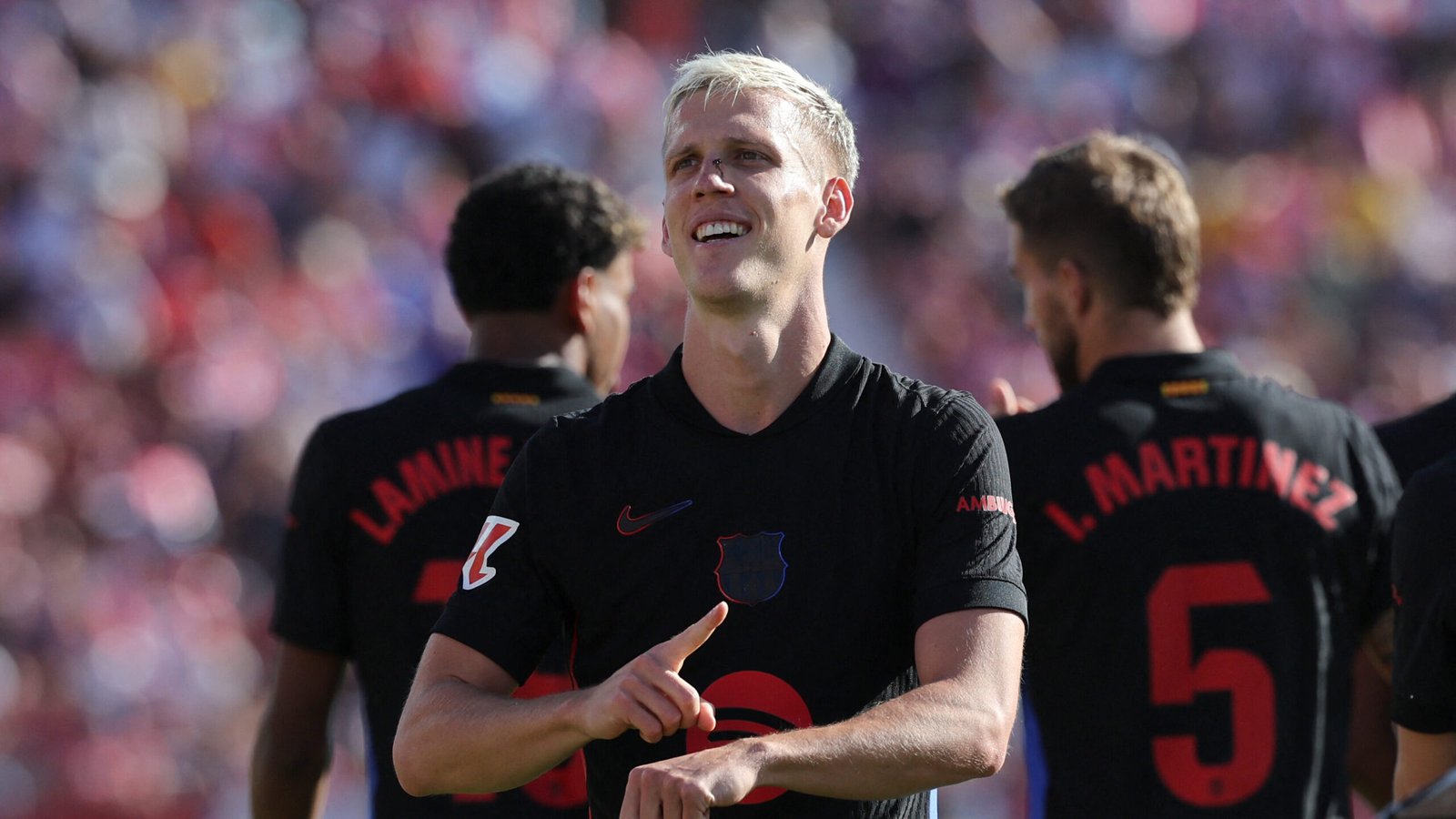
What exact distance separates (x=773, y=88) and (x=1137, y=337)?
1.51 metres

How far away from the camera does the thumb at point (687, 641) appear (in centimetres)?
225

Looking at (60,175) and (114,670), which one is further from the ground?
(60,175)

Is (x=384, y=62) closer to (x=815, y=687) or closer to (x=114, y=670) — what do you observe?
(x=114, y=670)

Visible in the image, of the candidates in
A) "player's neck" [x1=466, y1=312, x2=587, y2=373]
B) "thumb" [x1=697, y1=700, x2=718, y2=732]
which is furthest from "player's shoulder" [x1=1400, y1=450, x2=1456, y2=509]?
"player's neck" [x1=466, y1=312, x2=587, y2=373]

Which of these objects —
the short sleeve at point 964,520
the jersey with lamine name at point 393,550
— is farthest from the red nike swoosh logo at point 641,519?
the jersey with lamine name at point 393,550

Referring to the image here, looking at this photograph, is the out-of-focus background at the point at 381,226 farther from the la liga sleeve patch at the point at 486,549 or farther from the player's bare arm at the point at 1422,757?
the player's bare arm at the point at 1422,757

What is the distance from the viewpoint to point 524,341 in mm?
4098

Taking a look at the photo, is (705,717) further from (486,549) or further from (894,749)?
(486,549)

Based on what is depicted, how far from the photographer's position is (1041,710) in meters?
3.71

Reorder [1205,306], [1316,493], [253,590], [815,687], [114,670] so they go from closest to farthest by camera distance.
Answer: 1. [815,687]
2. [1316,493]
3. [114,670]
4. [253,590]
5. [1205,306]

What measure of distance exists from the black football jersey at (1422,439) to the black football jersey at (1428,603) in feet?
3.98

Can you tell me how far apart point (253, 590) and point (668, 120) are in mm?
7413

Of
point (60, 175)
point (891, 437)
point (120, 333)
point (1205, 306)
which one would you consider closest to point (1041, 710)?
point (891, 437)

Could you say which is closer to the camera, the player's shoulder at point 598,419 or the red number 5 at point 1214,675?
the player's shoulder at point 598,419
